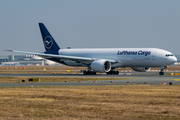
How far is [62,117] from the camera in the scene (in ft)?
50.2

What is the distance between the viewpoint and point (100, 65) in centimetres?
5747

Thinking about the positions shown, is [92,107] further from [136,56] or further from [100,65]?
[136,56]

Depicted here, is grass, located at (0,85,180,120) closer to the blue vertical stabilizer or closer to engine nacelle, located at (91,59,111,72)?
engine nacelle, located at (91,59,111,72)

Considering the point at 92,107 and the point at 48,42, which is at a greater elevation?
the point at 48,42

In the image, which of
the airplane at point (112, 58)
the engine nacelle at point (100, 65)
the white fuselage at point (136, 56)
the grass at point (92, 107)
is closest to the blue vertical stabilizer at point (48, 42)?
the airplane at point (112, 58)

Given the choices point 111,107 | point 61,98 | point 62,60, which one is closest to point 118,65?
point 62,60

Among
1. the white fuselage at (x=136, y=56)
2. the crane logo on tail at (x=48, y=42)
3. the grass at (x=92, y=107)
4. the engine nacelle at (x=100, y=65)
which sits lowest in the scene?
the grass at (x=92, y=107)

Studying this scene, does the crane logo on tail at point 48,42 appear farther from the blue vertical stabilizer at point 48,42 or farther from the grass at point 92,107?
the grass at point 92,107

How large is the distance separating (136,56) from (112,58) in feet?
16.5

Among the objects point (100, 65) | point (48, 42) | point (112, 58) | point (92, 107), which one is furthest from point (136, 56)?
point (92, 107)

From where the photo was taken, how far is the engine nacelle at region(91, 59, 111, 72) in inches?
2261

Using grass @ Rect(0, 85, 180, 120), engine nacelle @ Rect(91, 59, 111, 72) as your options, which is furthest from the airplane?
grass @ Rect(0, 85, 180, 120)

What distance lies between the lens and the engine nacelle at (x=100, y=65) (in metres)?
57.4

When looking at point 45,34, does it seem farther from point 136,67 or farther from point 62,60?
point 136,67
